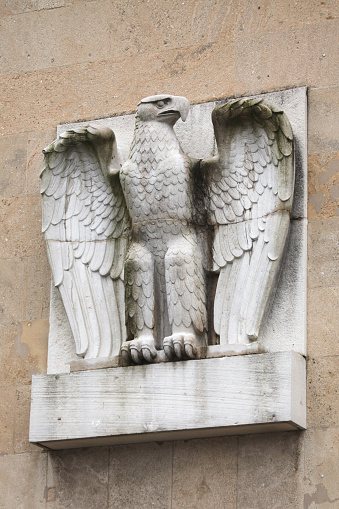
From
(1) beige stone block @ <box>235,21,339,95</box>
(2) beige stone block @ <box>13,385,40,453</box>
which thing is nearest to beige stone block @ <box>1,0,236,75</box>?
(1) beige stone block @ <box>235,21,339,95</box>

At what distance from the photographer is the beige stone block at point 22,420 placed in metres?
8.20

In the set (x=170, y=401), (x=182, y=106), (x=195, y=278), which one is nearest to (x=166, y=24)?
(x=182, y=106)

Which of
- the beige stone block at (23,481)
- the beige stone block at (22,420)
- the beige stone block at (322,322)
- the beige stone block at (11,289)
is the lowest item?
the beige stone block at (23,481)

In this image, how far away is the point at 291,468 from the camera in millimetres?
7488

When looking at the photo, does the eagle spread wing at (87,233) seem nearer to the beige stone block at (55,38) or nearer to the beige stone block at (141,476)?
the beige stone block at (141,476)

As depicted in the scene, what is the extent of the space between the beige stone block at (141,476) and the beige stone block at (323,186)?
165 centimetres

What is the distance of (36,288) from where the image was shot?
8570mm

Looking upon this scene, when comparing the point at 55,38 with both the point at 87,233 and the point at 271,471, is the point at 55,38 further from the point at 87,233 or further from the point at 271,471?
the point at 271,471

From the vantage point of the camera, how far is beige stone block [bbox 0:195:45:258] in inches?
341

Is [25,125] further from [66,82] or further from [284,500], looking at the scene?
[284,500]

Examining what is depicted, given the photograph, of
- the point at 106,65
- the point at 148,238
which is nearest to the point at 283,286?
the point at 148,238

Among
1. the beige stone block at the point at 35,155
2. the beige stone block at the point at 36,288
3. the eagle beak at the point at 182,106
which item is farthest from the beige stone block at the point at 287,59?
the beige stone block at the point at 36,288

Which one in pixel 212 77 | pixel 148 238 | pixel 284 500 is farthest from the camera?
pixel 212 77

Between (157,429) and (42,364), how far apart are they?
1098 millimetres
